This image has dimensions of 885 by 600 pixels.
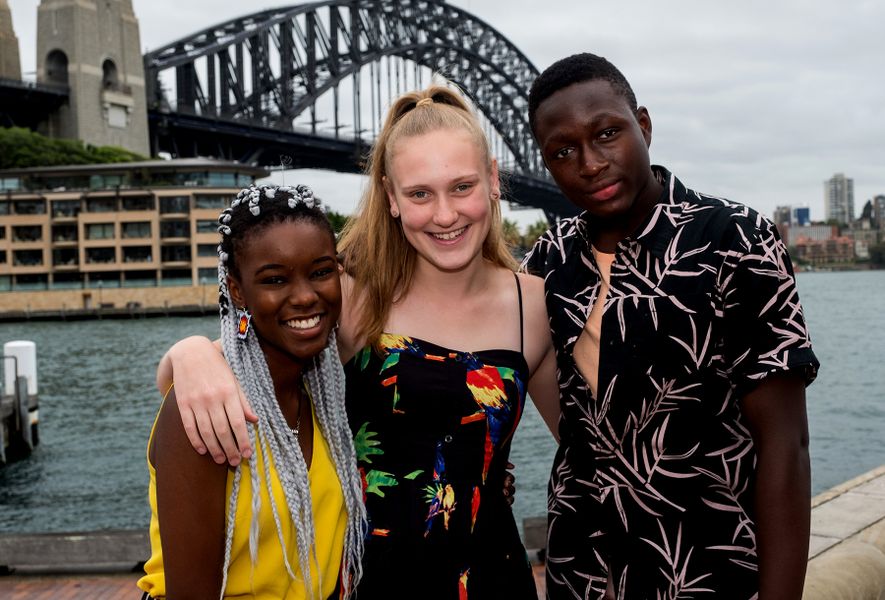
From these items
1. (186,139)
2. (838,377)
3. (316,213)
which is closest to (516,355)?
(316,213)

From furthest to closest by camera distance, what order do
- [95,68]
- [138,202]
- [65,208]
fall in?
[95,68] → [65,208] → [138,202]

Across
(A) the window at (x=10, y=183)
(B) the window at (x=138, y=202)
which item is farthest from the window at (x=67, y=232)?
(B) the window at (x=138, y=202)

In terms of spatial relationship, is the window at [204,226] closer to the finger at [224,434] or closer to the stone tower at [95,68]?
the stone tower at [95,68]

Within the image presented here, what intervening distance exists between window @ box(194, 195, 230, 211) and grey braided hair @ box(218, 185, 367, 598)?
56.9 m

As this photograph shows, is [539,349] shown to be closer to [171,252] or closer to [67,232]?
[171,252]

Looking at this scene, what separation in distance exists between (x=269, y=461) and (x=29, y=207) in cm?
6201

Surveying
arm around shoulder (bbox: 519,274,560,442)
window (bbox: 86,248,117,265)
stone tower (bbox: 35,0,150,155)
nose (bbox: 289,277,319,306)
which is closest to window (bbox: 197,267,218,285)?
window (bbox: 86,248,117,265)

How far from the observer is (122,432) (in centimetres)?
2122

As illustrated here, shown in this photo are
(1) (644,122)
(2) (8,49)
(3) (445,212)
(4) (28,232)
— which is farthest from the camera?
(2) (8,49)

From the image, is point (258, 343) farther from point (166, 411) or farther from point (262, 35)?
point (262, 35)

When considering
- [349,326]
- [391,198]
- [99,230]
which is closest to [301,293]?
[349,326]

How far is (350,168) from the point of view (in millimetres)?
74625

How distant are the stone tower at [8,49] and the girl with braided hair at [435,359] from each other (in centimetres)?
7005

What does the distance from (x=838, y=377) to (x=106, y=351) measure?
28230mm
